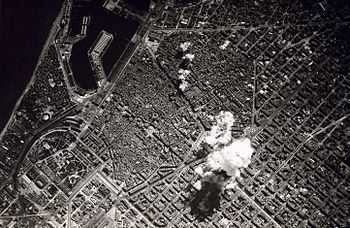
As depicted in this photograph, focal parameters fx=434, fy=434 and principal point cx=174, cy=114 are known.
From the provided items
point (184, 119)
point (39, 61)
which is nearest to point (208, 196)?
point (184, 119)

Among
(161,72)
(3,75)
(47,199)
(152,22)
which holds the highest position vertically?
(152,22)

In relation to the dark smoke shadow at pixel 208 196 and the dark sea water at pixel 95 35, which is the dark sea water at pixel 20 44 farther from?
the dark smoke shadow at pixel 208 196

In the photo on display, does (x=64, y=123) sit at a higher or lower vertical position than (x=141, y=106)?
lower

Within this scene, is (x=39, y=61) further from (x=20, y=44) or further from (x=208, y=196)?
(x=208, y=196)

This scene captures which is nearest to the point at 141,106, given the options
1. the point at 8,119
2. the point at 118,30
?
the point at 118,30

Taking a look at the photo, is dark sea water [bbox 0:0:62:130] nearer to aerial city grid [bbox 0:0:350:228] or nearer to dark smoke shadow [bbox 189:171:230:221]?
aerial city grid [bbox 0:0:350:228]

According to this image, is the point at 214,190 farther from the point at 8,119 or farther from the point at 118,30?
the point at 8,119
